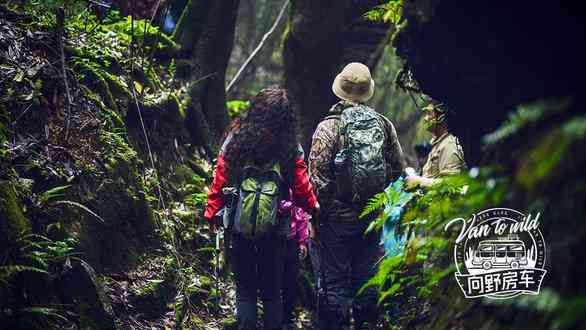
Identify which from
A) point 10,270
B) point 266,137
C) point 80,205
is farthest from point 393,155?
point 10,270

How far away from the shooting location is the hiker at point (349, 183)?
5.88 m

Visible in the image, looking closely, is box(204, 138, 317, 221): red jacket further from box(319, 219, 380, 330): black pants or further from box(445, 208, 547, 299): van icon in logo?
box(445, 208, 547, 299): van icon in logo

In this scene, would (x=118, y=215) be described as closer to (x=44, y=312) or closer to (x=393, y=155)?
(x=44, y=312)

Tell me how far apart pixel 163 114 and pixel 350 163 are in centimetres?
299

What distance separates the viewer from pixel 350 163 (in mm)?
5875

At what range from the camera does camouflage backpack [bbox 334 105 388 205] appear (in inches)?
230

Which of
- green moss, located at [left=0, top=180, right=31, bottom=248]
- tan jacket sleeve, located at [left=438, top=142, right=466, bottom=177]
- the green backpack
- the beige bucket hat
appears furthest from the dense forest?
the beige bucket hat

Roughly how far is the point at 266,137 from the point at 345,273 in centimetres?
158

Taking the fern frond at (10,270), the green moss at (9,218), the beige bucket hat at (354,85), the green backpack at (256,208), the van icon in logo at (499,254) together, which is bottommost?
the fern frond at (10,270)

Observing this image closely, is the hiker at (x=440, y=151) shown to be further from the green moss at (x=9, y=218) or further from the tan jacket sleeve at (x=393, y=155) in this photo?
the green moss at (x=9, y=218)

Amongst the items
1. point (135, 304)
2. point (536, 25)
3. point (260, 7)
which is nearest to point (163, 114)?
point (135, 304)

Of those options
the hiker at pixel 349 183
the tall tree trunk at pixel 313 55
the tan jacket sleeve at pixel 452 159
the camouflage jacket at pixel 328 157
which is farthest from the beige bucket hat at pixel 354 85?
the tall tree trunk at pixel 313 55

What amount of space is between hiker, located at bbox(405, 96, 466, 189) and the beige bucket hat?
2.15 ft

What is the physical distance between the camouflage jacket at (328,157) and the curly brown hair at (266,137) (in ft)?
1.16
